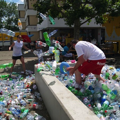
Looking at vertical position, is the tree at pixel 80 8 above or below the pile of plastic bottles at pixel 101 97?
above

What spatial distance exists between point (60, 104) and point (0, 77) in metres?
4.53

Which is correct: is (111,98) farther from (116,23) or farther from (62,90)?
(116,23)

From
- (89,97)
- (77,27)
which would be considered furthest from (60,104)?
(77,27)

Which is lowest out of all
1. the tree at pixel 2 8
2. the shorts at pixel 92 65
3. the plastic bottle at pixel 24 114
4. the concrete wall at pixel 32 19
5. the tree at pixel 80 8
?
the plastic bottle at pixel 24 114

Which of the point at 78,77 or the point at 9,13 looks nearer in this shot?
the point at 78,77

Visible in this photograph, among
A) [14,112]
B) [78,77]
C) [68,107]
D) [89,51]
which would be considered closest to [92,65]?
[89,51]

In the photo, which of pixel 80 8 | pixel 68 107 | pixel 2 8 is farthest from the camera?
pixel 2 8

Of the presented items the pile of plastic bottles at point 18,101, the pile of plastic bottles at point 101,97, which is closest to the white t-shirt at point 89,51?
the pile of plastic bottles at point 101,97

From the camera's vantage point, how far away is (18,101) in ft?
13.4

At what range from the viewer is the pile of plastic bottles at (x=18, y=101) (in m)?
3.40

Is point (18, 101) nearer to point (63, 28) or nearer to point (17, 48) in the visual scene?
point (17, 48)

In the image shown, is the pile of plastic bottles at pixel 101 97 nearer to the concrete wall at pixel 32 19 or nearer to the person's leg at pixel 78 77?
the person's leg at pixel 78 77

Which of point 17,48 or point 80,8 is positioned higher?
point 80,8

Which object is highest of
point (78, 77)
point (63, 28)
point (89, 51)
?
point (63, 28)
